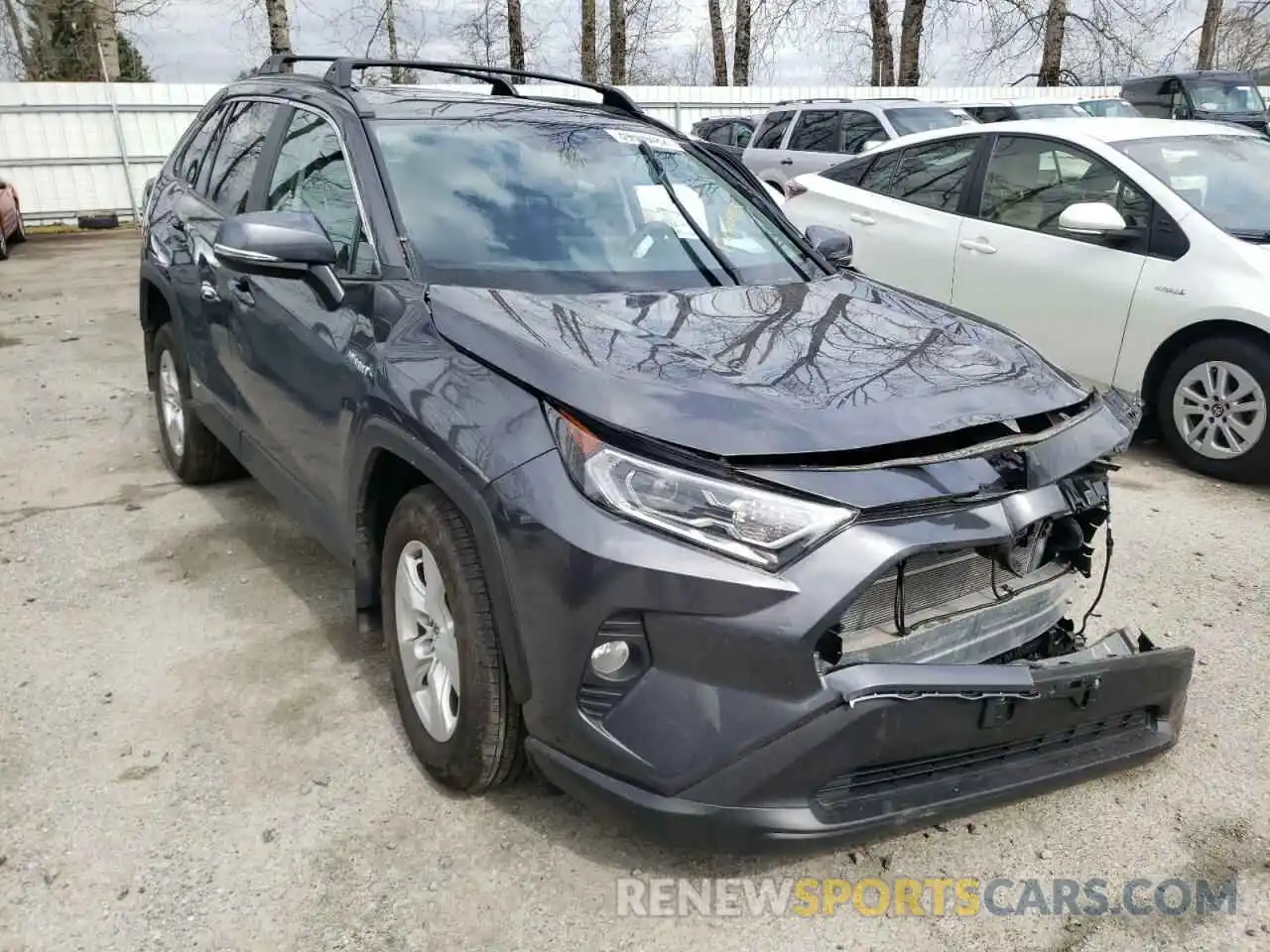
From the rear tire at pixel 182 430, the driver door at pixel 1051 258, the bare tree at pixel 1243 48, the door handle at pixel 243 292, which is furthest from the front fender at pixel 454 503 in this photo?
the bare tree at pixel 1243 48

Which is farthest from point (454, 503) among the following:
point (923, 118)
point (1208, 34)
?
point (1208, 34)

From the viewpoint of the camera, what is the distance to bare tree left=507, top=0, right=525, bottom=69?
22562 mm

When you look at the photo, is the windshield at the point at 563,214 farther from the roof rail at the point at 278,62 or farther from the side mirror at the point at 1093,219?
the side mirror at the point at 1093,219

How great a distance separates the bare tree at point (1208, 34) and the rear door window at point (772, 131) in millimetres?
21489

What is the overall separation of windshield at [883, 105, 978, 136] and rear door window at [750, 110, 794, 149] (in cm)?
176

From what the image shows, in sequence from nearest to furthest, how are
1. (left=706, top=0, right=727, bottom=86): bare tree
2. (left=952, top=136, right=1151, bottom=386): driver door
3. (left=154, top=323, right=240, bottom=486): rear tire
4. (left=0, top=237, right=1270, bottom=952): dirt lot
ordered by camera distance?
(left=0, top=237, right=1270, bottom=952): dirt lot
(left=154, top=323, right=240, bottom=486): rear tire
(left=952, top=136, right=1151, bottom=386): driver door
(left=706, top=0, right=727, bottom=86): bare tree

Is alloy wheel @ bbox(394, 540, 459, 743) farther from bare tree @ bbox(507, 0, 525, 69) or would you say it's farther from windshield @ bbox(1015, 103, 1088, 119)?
bare tree @ bbox(507, 0, 525, 69)

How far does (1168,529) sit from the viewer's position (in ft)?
15.0

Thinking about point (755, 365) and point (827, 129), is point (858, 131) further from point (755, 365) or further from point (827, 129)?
point (755, 365)

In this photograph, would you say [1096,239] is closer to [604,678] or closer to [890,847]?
[890,847]

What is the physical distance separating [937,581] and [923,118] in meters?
10.6

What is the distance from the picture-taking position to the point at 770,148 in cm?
1327

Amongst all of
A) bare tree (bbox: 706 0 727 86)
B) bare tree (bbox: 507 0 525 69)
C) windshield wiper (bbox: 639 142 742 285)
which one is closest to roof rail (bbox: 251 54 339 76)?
windshield wiper (bbox: 639 142 742 285)

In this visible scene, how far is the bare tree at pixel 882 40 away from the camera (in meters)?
23.8
